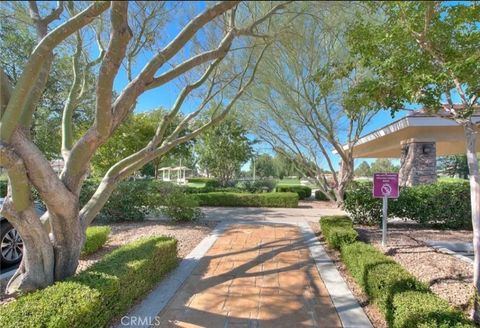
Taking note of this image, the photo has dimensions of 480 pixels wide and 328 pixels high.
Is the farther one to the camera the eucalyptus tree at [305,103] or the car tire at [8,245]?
the eucalyptus tree at [305,103]

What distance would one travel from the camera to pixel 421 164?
36.8 ft

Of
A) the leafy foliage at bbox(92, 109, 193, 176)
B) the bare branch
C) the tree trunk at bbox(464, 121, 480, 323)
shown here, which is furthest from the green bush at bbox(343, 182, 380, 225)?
the leafy foliage at bbox(92, 109, 193, 176)

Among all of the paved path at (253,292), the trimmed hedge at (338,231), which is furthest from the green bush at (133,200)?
the trimmed hedge at (338,231)

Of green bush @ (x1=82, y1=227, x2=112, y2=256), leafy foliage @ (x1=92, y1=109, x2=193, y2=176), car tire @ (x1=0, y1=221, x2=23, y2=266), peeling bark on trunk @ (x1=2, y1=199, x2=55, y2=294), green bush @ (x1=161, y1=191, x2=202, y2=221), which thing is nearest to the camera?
peeling bark on trunk @ (x1=2, y1=199, x2=55, y2=294)

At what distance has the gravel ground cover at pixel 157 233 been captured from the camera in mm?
6303

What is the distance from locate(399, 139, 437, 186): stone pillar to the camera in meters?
11.0

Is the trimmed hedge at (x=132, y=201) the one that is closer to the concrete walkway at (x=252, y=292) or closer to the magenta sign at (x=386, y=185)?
the concrete walkway at (x=252, y=292)

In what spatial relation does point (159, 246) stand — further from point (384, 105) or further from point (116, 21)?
point (384, 105)

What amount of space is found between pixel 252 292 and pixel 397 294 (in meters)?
1.84

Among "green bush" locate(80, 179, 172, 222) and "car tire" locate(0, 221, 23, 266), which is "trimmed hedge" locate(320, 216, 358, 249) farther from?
"car tire" locate(0, 221, 23, 266)

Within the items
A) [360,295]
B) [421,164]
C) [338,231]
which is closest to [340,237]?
[338,231]

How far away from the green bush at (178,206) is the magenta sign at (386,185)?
5159mm

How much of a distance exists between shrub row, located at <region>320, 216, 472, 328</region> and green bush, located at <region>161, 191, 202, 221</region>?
5305 mm

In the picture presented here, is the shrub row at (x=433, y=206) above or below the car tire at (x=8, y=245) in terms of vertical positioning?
above
